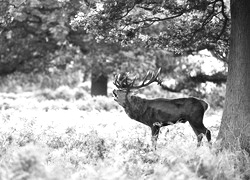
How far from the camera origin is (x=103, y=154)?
31.1ft

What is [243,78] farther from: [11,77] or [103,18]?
[11,77]

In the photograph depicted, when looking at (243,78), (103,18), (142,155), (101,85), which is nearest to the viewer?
(142,155)

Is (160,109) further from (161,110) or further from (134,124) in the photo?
(134,124)

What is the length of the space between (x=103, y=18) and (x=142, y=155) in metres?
3.63

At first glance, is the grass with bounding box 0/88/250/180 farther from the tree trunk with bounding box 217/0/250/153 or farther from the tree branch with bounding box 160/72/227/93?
the tree branch with bounding box 160/72/227/93

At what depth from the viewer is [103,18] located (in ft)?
36.9

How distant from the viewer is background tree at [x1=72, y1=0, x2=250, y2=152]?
10422 mm

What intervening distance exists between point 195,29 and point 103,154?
4758mm

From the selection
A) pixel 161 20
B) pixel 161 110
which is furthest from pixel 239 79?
pixel 161 20

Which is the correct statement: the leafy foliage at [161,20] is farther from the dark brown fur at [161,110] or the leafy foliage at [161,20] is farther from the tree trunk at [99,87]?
the tree trunk at [99,87]

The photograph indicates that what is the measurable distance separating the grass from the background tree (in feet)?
3.43

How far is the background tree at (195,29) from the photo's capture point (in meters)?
10.4

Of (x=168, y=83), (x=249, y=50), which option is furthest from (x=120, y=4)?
(x=168, y=83)

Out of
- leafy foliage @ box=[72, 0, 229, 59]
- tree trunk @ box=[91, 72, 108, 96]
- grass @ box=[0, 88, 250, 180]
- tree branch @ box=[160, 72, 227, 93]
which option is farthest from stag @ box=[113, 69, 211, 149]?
tree trunk @ box=[91, 72, 108, 96]
